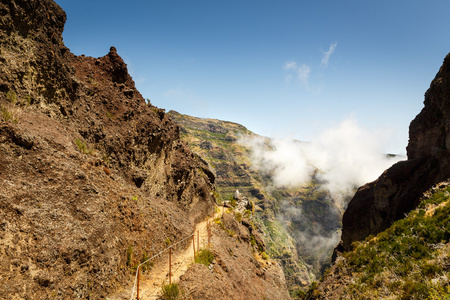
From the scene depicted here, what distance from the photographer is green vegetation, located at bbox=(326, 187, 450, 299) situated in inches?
459

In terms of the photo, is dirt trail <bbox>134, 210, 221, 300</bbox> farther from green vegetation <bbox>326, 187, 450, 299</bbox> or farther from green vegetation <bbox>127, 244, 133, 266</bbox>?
green vegetation <bbox>326, 187, 450, 299</bbox>

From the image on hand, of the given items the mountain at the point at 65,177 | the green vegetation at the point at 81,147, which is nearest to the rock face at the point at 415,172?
the mountain at the point at 65,177

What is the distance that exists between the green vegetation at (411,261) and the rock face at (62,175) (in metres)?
12.5

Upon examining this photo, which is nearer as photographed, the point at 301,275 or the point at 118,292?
A: the point at 118,292

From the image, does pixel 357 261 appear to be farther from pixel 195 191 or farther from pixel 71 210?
pixel 71 210

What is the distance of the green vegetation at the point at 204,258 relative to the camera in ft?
45.3

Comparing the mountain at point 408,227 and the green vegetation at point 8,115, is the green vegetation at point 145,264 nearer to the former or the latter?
the green vegetation at point 8,115

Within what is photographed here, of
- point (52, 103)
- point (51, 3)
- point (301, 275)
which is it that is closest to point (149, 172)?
point (52, 103)

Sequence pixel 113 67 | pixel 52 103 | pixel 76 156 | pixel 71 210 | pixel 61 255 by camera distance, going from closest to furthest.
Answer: pixel 61 255 → pixel 71 210 → pixel 76 156 → pixel 52 103 → pixel 113 67

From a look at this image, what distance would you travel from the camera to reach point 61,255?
271 inches

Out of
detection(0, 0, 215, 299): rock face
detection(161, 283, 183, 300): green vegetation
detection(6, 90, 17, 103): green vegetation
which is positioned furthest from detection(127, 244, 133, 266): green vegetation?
detection(6, 90, 17, 103): green vegetation

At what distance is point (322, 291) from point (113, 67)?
2922 cm

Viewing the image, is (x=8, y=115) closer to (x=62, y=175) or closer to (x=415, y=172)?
(x=62, y=175)

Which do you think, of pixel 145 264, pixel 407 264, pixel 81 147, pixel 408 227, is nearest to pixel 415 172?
pixel 408 227
